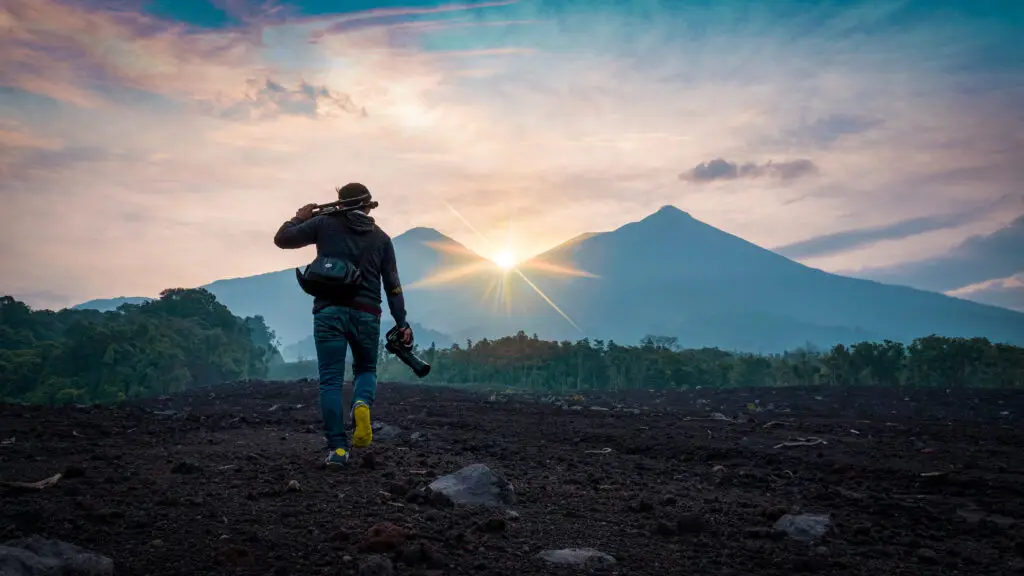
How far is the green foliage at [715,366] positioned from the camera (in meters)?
28.9

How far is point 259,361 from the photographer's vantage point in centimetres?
4953

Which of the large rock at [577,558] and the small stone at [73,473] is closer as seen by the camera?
the large rock at [577,558]

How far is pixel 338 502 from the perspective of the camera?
486cm

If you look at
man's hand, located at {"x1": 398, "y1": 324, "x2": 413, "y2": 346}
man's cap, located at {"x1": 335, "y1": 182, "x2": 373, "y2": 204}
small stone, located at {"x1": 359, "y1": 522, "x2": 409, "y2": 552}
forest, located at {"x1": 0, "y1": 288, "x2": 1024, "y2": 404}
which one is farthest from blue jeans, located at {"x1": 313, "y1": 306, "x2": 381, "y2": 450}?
forest, located at {"x1": 0, "y1": 288, "x2": 1024, "y2": 404}

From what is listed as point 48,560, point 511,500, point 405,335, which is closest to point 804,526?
point 511,500

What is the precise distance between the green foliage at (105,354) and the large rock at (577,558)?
969 inches

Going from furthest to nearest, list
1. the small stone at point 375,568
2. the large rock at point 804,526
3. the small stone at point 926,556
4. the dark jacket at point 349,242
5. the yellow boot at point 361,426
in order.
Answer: the dark jacket at point 349,242 < the yellow boot at point 361,426 < the large rock at point 804,526 < the small stone at point 926,556 < the small stone at point 375,568

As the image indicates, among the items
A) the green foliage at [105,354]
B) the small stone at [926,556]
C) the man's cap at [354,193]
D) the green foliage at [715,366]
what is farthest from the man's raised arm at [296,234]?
the green foliage at [715,366]

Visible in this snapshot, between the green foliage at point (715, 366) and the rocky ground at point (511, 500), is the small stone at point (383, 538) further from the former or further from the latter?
the green foliage at point (715, 366)

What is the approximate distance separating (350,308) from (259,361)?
154ft

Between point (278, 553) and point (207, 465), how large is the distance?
120 inches

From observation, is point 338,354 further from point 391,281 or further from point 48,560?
point 48,560

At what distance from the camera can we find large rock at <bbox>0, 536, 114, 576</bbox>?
306cm

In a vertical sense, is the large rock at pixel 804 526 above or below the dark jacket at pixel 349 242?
below
